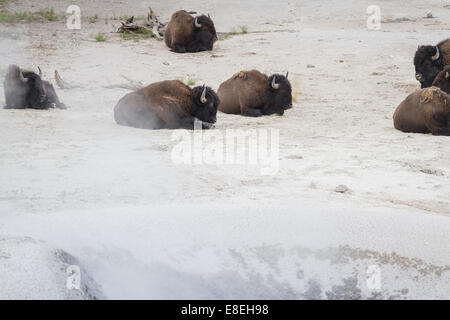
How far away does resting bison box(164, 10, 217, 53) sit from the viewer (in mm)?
14812

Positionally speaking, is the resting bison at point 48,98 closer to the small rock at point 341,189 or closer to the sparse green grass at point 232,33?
the small rock at point 341,189

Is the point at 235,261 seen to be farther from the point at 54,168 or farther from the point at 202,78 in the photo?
the point at 202,78

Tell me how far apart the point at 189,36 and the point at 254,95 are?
553cm

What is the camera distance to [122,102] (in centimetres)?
821

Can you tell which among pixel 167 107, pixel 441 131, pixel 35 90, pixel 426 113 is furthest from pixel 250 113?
pixel 35 90

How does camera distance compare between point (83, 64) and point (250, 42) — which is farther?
point (250, 42)

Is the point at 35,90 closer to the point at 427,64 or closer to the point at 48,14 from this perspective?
the point at 427,64

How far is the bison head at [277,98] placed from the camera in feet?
32.1

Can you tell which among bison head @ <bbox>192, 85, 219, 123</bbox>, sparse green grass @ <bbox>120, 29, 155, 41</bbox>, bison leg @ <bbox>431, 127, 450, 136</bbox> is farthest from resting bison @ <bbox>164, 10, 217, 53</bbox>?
bison leg @ <bbox>431, 127, 450, 136</bbox>

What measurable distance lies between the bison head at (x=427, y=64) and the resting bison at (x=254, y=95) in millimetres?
2518

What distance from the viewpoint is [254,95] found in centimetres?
970

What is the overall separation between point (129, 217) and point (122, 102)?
Answer: 12.9 feet
